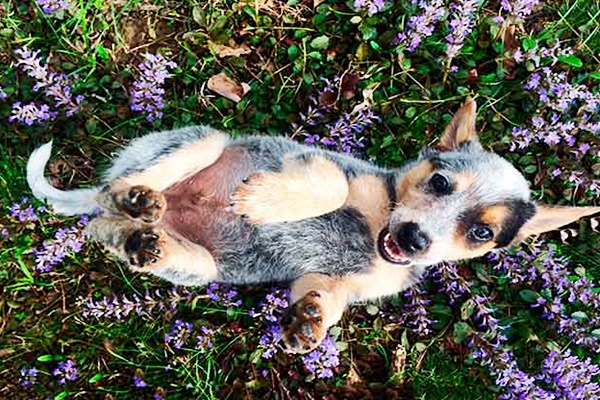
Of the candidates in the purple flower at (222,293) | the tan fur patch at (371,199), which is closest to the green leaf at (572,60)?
the tan fur patch at (371,199)

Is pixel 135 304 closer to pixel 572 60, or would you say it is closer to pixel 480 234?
pixel 480 234

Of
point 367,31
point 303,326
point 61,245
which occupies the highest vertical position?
point 367,31

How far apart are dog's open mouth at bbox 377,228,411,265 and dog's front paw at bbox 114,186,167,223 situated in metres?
1.45

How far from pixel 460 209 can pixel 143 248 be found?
201 cm

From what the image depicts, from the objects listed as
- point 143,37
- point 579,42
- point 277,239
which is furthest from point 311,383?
point 579,42

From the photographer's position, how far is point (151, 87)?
5.66m

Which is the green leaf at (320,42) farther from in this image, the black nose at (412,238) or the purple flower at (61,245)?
the purple flower at (61,245)

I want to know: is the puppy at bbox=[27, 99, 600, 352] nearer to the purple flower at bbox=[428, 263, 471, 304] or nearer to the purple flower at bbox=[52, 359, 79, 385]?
the purple flower at bbox=[428, 263, 471, 304]

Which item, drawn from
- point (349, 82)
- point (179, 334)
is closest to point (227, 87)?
point (349, 82)

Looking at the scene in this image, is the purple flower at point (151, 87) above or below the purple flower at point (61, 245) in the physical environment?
above

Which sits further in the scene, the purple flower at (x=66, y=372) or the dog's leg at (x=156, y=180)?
the purple flower at (x=66, y=372)

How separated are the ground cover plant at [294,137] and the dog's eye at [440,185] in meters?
1.21

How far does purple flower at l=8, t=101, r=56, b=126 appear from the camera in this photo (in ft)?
18.2

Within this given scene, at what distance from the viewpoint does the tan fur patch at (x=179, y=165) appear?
15.0 ft
